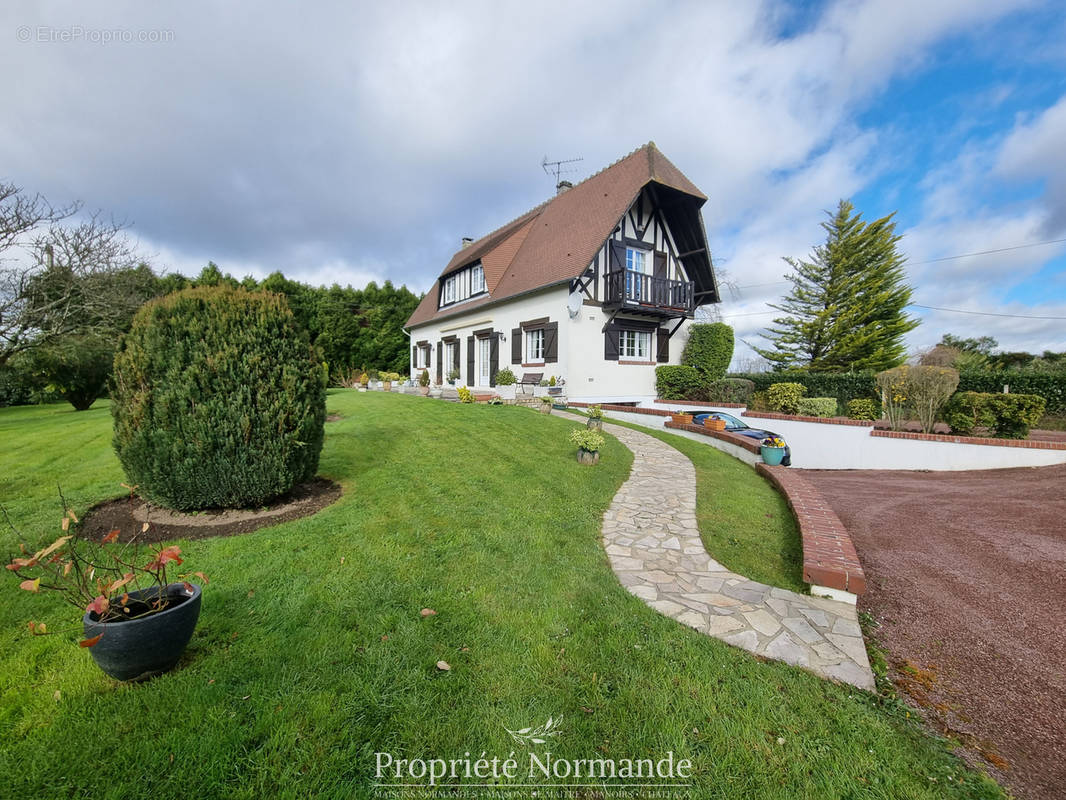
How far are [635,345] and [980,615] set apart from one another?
43.7 feet

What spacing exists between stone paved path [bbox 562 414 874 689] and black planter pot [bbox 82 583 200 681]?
9.36 ft

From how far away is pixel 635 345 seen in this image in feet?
52.2

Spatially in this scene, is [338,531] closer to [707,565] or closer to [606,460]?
[707,565]

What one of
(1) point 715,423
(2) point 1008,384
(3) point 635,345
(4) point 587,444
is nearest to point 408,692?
(4) point 587,444

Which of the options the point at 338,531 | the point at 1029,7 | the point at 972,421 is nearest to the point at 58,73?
the point at 338,531

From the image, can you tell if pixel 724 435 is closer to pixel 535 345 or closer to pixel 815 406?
pixel 815 406

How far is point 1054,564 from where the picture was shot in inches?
157

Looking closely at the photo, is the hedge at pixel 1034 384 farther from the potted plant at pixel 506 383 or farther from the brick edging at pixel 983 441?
the potted plant at pixel 506 383

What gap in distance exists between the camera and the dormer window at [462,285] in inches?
715

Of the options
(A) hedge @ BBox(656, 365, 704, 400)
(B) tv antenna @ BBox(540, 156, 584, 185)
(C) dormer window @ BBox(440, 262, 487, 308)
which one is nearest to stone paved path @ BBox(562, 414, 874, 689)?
(A) hedge @ BBox(656, 365, 704, 400)

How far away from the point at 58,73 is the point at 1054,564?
54.8 ft

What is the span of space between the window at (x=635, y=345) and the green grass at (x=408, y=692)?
495 inches

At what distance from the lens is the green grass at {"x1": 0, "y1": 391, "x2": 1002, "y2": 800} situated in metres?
1.70

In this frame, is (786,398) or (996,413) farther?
(786,398)
